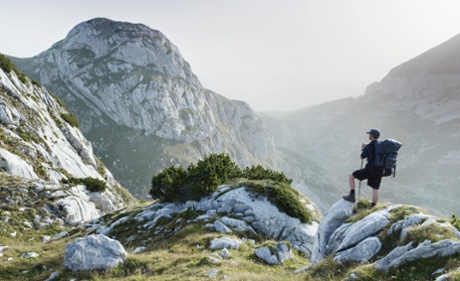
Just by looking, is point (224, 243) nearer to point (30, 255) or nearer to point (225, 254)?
point (225, 254)

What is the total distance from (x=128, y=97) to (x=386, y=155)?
161 m

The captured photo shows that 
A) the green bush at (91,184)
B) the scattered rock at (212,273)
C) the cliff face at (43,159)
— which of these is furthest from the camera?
the green bush at (91,184)

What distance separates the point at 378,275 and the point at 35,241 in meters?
25.4

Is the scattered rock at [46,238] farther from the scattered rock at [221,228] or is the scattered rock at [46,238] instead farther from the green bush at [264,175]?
the green bush at [264,175]

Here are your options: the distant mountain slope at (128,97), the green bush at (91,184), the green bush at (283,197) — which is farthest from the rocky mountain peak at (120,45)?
the green bush at (283,197)

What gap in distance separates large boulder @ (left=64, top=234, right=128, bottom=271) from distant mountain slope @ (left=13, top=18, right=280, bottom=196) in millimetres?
117682

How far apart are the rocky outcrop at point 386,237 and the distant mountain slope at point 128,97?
122174 mm

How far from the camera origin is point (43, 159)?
35781mm

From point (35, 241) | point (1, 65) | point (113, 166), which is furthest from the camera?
point (113, 166)

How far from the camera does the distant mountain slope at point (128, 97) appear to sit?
139 metres

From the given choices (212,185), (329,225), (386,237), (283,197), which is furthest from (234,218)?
(386,237)

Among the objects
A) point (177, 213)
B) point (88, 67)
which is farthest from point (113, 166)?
point (177, 213)

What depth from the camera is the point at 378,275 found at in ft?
27.6

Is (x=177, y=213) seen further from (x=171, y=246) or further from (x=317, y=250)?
(x=317, y=250)
